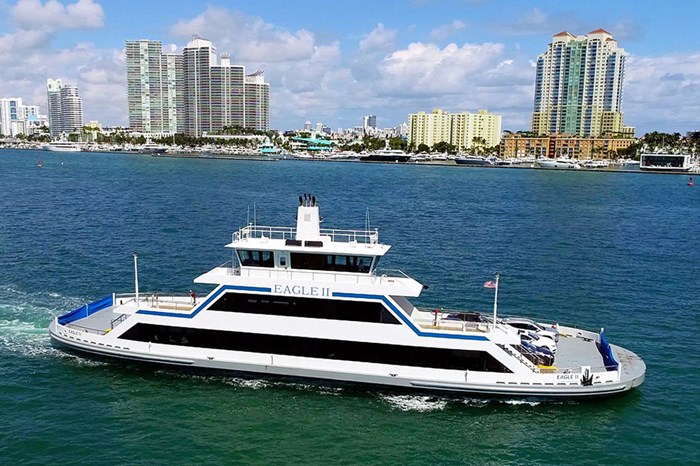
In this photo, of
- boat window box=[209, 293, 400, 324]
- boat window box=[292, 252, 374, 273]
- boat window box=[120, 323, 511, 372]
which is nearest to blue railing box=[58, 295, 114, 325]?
boat window box=[120, 323, 511, 372]

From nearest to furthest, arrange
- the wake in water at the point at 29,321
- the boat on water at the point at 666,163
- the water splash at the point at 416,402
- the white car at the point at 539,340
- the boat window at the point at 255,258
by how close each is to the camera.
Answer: the water splash at the point at 416,402, the white car at the point at 539,340, the boat window at the point at 255,258, the wake in water at the point at 29,321, the boat on water at the point at 666,163

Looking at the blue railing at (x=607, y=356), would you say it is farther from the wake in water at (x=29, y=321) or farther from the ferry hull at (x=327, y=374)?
the wake in water at (x=29, y=321)

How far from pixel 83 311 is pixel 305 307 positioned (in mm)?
10715

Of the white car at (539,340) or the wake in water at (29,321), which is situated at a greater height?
the white car at (539,340)

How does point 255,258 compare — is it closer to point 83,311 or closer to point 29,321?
point 83,311

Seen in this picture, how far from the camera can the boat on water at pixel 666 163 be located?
175 m

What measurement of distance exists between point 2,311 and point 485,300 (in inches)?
1022

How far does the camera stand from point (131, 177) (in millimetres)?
121812

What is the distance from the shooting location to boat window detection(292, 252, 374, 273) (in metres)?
22.8

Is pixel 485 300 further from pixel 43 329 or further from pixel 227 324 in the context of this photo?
pixel 43 329

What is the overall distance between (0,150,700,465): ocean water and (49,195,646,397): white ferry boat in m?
0.81

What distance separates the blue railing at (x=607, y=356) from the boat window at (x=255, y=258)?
13178 mm

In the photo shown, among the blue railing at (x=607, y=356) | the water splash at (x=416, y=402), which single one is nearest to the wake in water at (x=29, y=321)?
the water splash at (x=416, y=402)

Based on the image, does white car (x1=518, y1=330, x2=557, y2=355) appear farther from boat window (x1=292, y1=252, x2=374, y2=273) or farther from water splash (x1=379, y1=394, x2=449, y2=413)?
boat window (x1=292, y1=252, x2=374, y2=273)
